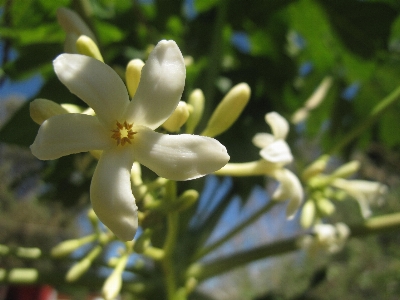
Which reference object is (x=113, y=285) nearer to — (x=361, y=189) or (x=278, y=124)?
(x=278, y=124)

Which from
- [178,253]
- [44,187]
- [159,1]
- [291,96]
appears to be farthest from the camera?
[44,187]

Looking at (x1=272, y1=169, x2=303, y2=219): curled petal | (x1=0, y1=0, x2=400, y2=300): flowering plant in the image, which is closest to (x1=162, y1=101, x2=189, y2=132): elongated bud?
(x1=0, y1=0, x2=400, y2=300): flowering plant

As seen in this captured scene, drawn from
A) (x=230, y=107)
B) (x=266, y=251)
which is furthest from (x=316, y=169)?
(x=230, y=107)

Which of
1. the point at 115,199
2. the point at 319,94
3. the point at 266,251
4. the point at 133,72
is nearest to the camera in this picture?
the point at 115,199

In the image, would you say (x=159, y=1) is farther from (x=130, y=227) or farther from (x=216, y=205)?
(x=130, y=227)

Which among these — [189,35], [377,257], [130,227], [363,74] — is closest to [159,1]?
[189,35]

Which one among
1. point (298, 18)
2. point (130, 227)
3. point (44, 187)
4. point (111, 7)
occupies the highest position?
point (111, 7)
